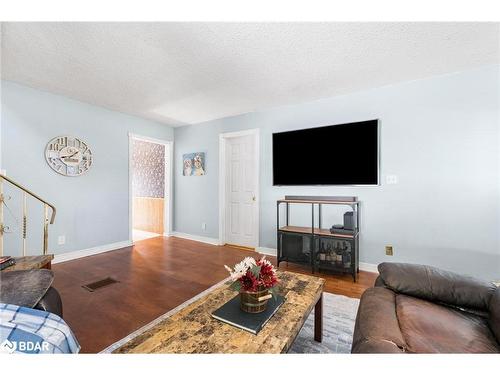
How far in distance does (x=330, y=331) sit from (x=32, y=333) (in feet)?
5.71

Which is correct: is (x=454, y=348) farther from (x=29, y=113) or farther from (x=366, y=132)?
(x=29, y=113)

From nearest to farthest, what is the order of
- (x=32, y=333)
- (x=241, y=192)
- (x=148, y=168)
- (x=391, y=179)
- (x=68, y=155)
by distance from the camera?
1. (x=32, y=333)
2. (x=391, y=179)
3. (x=68, y=155)
4. (x=241, y=192)
5. (x=148, y=168)

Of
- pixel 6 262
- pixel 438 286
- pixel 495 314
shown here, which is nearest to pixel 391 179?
pixel 438 286

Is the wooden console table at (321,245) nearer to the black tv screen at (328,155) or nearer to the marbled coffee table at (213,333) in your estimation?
the black tv screen at (328,155)

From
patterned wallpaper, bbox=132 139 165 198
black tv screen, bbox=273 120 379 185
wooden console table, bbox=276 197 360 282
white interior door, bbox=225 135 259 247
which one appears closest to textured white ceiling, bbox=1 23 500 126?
black tv screen, bbox=273 120 379 185

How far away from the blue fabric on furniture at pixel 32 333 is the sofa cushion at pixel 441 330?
4.67 feet

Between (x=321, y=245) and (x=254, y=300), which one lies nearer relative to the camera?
(x=254, y=300)

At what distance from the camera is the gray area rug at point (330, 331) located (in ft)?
4.86

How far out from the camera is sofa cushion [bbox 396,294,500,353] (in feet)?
3.10

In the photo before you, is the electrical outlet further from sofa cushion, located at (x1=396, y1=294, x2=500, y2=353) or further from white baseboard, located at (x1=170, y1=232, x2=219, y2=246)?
white baseboard, located at (x1=170, y1=232, x2=219, y2=246)

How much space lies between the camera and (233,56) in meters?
2.14

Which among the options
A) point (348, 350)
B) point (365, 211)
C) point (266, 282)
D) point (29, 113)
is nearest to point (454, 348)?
point (348, 350)

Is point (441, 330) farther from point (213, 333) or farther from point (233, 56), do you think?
point (233, 56)

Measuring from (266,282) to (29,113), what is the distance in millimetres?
3801
